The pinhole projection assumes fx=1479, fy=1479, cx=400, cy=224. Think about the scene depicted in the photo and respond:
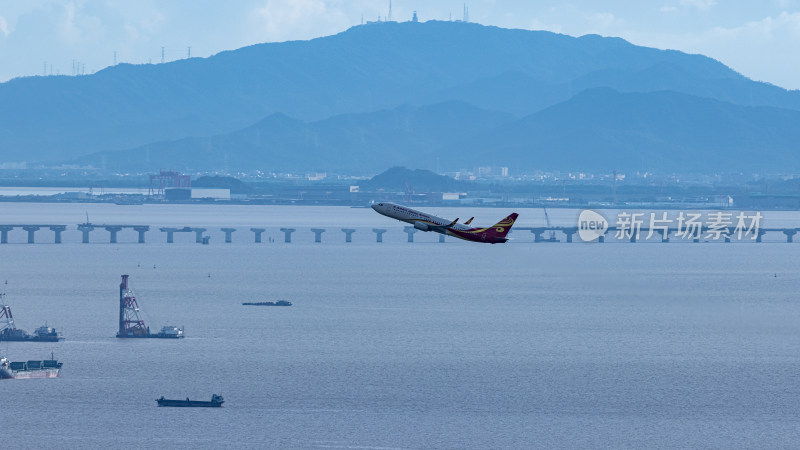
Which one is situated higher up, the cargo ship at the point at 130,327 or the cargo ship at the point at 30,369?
the cargo ship at the point at 130,327

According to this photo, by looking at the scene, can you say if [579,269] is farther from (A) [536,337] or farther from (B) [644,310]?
(A) [536,337]

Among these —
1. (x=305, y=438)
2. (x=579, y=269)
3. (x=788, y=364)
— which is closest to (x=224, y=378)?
(x=305, y=438)

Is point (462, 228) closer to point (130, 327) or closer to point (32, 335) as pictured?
point (130, 327)

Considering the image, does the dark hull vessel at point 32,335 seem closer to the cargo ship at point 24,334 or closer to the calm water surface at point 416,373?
the cargo ship at point 24,334

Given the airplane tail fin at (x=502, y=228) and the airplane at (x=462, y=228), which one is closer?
the airplane at (x=462, y=228)

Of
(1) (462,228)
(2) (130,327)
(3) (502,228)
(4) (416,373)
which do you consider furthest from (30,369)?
(1) (462,228)

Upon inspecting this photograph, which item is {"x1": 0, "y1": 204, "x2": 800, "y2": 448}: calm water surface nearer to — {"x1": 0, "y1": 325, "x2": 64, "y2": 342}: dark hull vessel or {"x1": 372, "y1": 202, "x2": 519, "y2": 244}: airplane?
{"x1": 0, "y1": 325, "x2": 64, "y2": 342}: dark hull vessel

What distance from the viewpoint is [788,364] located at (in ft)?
→ 382

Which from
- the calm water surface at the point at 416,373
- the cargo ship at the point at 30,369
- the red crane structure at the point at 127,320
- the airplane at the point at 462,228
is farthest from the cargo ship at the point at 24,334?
the airplane at the point at 462,228

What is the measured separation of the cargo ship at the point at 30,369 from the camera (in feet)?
349

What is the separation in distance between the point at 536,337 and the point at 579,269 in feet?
213

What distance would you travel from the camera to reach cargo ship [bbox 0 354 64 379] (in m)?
106

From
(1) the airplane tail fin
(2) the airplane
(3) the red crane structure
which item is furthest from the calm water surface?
(1) the airplane tail fin

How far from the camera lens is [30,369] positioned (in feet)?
356
